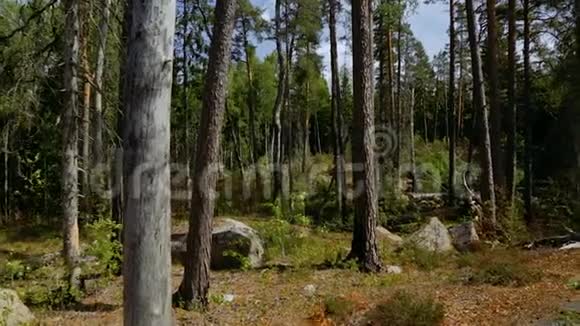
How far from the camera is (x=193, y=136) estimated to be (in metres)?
35.0

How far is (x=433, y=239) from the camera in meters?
12.3

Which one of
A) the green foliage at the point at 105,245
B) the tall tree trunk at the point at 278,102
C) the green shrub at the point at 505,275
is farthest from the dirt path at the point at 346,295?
the tall tree trunk at the point at 278,102

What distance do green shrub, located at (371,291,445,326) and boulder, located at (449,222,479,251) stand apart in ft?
20.0

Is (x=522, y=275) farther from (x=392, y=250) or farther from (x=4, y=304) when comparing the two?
(x=4, y=304)

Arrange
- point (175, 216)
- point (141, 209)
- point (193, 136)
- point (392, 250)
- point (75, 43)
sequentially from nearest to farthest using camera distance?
point (141, 209), point (75, 43), point (392, 250), point (175, 216), point (193, 136)

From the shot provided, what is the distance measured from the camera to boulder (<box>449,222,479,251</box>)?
1229cm

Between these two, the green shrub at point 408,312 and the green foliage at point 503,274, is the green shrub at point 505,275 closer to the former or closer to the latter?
the green foliage at point 503,274

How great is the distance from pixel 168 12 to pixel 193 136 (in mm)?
32322

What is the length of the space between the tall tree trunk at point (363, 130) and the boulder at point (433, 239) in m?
2.35

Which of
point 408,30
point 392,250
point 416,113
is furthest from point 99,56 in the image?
point 416,113

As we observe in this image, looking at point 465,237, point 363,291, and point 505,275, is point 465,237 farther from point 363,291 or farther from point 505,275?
point 363,291

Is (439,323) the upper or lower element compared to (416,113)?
lower

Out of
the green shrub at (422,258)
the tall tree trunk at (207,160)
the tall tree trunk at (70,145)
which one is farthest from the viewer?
the green shrub at (422,258)

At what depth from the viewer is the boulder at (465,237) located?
12289 millimetres
